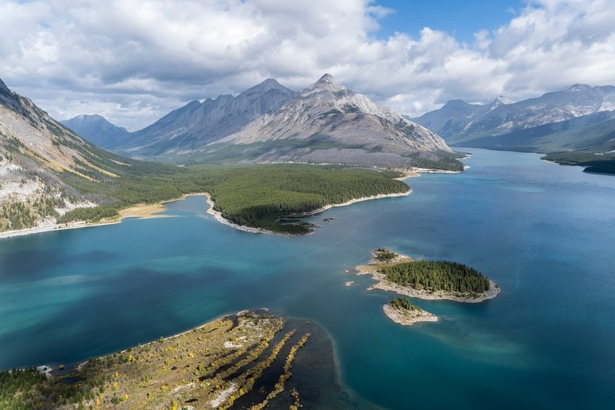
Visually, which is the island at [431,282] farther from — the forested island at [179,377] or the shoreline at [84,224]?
the shoreline at [84,224]

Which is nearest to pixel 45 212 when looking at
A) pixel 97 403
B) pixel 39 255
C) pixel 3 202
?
pixel 3 202

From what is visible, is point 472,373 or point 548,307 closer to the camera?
point 472,373

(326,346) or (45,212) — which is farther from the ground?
(45,212)

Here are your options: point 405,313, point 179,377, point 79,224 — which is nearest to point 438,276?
point 405,313

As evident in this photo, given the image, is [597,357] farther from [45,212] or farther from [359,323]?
[45,212]

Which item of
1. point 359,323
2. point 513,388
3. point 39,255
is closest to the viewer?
point 513,388
